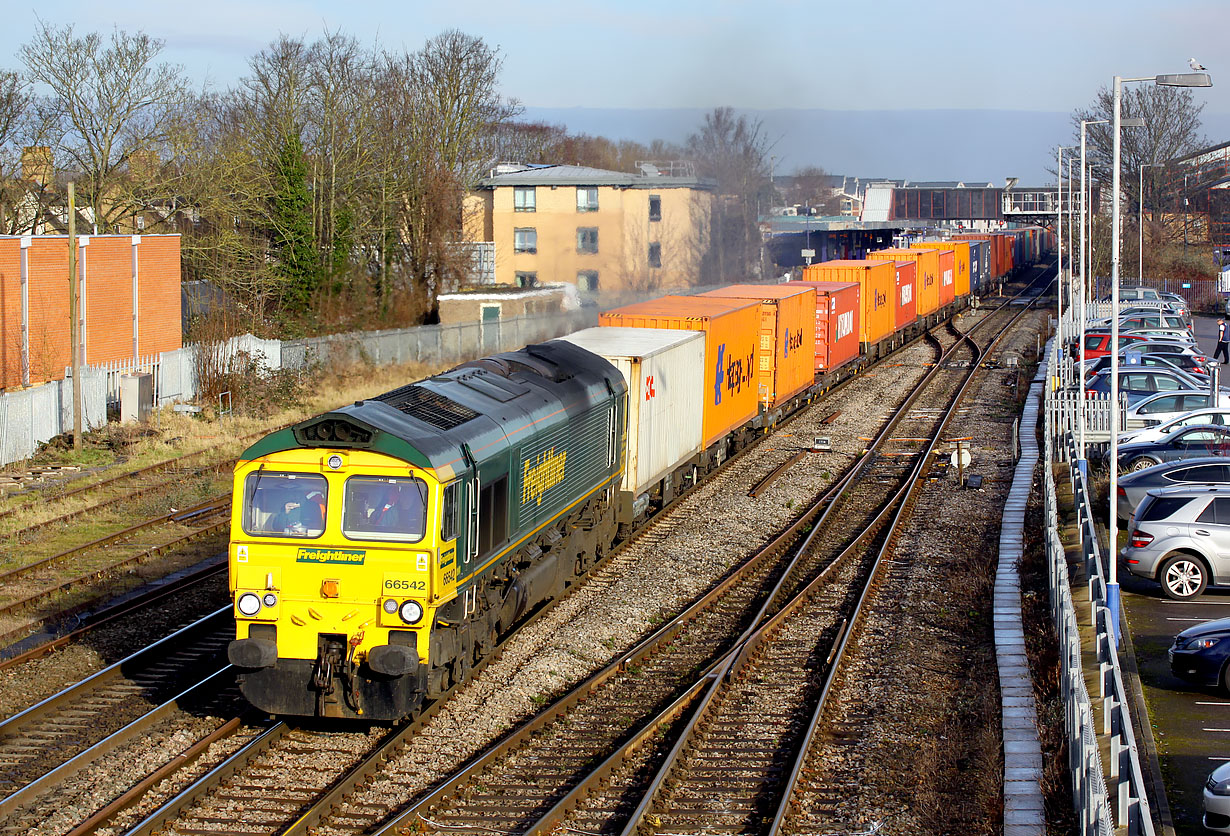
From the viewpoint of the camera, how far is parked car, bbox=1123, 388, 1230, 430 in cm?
2706

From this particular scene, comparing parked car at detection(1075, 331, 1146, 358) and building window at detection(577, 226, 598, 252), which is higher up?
building window at detection(577, 226, 598, 252)

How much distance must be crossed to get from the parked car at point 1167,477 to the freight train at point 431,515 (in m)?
7.77

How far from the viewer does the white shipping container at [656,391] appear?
751 inches

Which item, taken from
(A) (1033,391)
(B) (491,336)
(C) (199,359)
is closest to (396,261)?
(B) (491,336)

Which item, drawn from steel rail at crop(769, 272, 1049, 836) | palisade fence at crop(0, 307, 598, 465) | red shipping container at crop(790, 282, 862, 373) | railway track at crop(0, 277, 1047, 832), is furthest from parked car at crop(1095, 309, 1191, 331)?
railway track at crop(0, 277, 1047, 832)

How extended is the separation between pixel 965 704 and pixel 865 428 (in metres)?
18.9

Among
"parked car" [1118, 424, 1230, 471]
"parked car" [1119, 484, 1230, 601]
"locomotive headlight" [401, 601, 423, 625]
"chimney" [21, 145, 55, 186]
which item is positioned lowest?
"parked car" [1119, 484, 1230, 601]

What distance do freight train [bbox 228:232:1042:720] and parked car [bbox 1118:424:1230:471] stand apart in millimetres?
9581

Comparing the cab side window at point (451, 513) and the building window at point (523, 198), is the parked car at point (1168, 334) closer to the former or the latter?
the cab side window at point (451, 513)

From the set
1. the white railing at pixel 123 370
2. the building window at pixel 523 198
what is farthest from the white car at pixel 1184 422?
the building window at pixel 523 198

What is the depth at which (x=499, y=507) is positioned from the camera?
1320 centimetres

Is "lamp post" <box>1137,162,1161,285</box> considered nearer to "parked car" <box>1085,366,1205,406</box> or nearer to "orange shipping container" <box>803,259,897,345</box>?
"orange shipping container" <box>803,259,897,345</box>

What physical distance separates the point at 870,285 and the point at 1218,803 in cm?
3237

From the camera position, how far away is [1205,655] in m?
13.2
